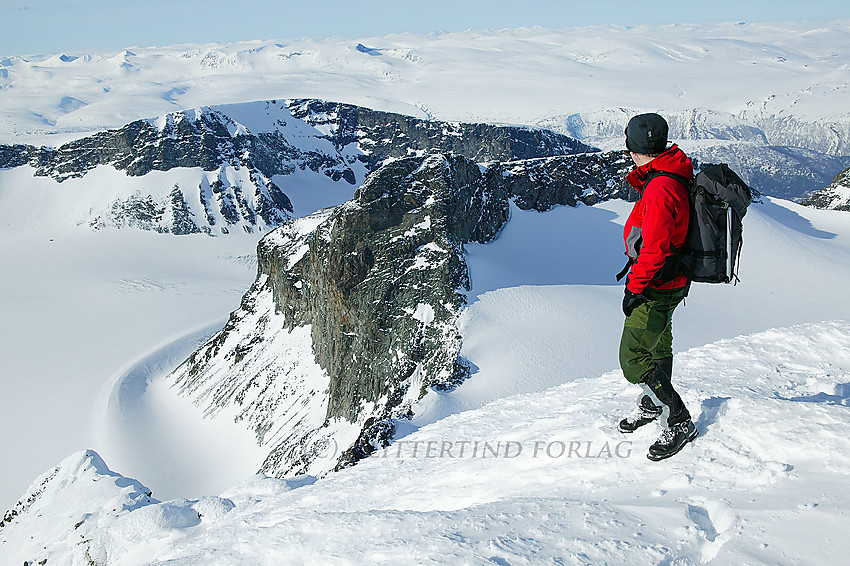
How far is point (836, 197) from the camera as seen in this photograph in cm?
6250

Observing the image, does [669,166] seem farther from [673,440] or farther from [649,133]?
[673,440]

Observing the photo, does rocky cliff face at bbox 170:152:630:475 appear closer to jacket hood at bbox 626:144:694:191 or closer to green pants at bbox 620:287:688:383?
green pants at bbox 620:287:688:383

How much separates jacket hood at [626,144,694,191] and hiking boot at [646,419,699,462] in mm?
2714

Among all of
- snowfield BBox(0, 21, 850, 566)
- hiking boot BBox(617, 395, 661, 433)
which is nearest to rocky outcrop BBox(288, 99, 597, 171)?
snowfield BBox(0, 21, 850, 566)

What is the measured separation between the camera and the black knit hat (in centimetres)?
599

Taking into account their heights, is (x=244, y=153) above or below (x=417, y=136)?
below

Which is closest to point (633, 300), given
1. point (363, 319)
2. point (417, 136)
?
point (363, 319)

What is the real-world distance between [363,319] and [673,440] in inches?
1075

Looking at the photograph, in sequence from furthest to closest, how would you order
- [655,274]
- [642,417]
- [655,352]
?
[642,417], [655,352], [655,274]

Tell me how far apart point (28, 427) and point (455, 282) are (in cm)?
3666

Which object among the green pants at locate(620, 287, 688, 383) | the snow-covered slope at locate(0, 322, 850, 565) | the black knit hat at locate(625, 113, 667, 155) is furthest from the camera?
the green pants at locate(620, 287, 688, 383)

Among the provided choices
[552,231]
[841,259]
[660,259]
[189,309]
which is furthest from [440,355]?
[189,309]

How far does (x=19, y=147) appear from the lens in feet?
398

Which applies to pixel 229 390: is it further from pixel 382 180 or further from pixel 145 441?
pixel 382 180
